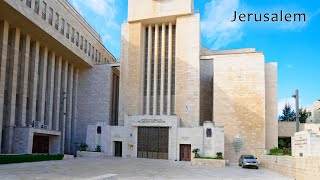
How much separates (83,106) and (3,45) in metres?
18.1

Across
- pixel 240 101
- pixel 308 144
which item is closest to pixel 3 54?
pixel 308 144

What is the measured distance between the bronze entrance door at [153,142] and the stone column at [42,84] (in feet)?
40.0

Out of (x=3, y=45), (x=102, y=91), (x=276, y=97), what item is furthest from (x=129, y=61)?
(x=276, y=97)

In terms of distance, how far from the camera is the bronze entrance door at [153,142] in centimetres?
3847

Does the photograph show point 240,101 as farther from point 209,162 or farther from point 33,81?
point 33,81

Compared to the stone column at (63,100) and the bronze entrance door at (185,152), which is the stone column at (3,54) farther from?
the bronze entrance door at (185,152)

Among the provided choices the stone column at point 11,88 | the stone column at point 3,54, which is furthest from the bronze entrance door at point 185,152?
the stone column at point 3,54

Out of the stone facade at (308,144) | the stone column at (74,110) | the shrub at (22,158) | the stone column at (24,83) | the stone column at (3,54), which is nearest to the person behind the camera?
the stone facade at (308,144)

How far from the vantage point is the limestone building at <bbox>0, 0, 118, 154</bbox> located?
102 ft

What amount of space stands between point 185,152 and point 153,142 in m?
4.11

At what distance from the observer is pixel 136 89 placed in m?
43.8

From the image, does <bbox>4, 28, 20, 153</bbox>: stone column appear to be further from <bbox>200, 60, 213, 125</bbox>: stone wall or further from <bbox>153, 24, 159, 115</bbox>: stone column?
<bbox>200, 60, 213, 125</bbox>: stone wall

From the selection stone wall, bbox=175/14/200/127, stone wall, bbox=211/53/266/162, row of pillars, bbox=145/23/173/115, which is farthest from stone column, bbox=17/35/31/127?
stone wall, bbox=211/53/266/162

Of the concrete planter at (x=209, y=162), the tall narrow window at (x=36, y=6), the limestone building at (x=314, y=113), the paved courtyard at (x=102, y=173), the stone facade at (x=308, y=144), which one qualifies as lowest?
the concrete planter at (x=209, y=162)
